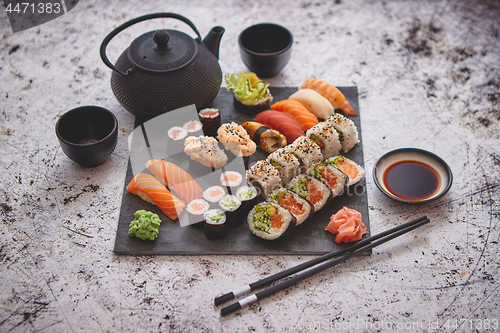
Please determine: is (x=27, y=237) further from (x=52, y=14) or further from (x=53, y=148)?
(x=52, y=14)

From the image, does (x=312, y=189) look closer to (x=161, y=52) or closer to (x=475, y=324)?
(x=475, y=324)

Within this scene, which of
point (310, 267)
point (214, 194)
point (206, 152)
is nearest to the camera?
point (310, 267)

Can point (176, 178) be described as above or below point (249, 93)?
below

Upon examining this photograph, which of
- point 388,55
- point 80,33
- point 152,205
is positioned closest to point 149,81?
point 152,205

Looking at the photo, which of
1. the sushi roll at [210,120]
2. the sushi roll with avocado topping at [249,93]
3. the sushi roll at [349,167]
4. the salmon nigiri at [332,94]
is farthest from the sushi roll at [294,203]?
the salmon nigiri at [332,94]

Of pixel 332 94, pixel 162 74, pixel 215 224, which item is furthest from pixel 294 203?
pixel 162 74
